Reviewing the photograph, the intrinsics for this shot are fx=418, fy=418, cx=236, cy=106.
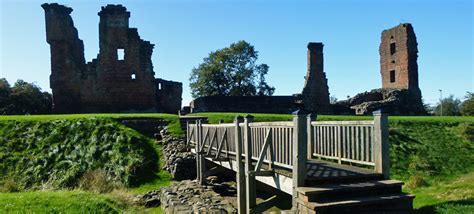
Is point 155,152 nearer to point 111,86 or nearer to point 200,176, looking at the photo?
point 200,176

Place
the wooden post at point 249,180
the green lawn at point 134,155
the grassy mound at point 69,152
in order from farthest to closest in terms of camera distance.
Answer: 1. the grassy mound at point 69,152
2. the green lawn at point 134,155
3. the wooden post at point 249,180

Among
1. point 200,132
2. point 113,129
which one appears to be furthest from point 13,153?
point 200,132

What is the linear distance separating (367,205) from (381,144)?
47.2 inches

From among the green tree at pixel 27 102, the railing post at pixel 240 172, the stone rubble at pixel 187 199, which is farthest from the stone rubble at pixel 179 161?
the green tree at pixel 27 102

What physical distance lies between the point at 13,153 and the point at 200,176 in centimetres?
921

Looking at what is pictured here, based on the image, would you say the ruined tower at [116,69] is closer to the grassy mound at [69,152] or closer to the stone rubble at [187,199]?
the grassy mound at [69,152]

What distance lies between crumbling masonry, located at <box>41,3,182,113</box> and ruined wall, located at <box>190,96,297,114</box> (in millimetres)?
4122

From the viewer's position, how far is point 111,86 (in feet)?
110

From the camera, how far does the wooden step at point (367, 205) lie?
21.0 ft

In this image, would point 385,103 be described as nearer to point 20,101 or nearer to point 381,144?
point 381,144

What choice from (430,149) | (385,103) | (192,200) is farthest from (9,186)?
(385,103)

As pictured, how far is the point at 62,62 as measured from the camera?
33.4 meters

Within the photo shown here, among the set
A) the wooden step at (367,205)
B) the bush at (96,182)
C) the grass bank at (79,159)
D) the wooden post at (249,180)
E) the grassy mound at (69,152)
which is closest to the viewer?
the wooden step at (367,205)

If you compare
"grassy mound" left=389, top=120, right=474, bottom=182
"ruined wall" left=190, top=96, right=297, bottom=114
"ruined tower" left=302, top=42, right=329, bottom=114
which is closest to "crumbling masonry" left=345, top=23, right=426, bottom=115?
"ruined tower" left=302, top=42, right=329, bottom=114
